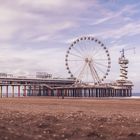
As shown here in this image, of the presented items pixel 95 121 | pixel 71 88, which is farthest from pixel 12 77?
pixel 95 121

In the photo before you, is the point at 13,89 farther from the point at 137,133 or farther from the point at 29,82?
the point at 137,133

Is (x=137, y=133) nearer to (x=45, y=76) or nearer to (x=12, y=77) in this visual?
(x=12, y=77)

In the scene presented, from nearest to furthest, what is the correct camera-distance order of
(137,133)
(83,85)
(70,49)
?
(137,133), (70,49), (83,85)

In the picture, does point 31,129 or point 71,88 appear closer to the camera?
point 31,129

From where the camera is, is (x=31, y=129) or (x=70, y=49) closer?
(x=31, y=129)

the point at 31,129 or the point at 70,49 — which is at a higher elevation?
the point at 70,49

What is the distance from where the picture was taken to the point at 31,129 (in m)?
17.2

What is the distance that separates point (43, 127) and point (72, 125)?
170 cm

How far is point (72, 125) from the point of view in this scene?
763 inches

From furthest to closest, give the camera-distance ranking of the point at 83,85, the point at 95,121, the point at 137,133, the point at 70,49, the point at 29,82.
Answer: the point at 29,82
the point at 83,85
the point at 70,49
the point at 95,121
the point at 137,133

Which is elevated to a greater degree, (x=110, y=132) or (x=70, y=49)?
(x=70, y=49)

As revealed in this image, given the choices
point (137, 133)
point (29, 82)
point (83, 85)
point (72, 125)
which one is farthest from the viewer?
point (29, 82)

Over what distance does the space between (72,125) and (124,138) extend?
380 cm

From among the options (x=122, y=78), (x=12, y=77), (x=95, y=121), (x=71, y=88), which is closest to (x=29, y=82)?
(x=12, y=77)
